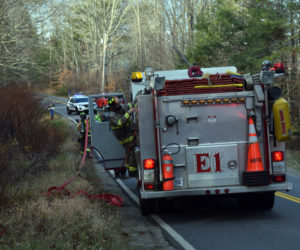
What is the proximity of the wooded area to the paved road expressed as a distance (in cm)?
842

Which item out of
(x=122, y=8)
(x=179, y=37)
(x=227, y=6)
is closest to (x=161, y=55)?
(x=179, y=37)

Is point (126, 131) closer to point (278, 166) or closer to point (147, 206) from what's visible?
point (147, 206)

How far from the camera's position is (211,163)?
309 inches

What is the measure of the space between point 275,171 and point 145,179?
7.11 ft

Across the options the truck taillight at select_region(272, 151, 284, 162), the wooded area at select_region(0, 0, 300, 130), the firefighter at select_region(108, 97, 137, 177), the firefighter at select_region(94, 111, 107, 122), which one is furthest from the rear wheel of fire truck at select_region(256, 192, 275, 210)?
the wooded area at select_region(0, 0, 300, 130)

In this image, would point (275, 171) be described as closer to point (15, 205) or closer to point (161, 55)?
point (15, 205)

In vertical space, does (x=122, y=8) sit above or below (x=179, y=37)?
above

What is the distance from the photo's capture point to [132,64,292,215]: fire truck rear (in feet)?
25.6

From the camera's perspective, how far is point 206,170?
7848 mm

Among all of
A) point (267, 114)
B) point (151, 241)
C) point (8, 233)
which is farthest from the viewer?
point (267, 114)

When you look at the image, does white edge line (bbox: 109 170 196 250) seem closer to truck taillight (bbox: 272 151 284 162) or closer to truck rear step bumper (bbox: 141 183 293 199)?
truck rear step bumper (bbox: 141 183 293 199)

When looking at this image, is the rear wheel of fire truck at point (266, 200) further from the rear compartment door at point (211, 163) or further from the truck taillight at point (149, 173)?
the truck taillight at point (149, 173)

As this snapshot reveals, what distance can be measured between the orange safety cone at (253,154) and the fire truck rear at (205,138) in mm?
17

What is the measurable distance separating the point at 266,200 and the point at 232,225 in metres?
1.28
